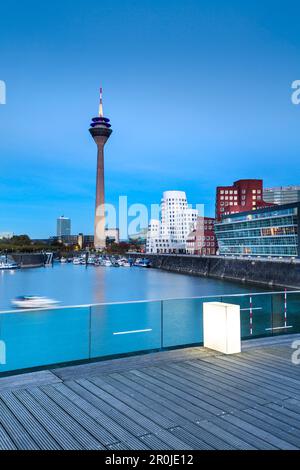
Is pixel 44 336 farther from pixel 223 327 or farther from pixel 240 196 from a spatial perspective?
pixel 240 196

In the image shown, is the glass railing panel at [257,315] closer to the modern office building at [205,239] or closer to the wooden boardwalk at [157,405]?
the wooden boardwalk at [157,405]

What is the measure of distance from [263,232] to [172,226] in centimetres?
8350

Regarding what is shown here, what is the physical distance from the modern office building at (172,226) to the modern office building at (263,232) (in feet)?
177

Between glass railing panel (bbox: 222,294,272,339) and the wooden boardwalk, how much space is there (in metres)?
3.65

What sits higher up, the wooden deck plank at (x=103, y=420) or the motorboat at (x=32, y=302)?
the wooden deck plank at (x=103, y=420)

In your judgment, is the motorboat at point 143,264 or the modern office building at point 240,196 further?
the modern office building at point 240,196

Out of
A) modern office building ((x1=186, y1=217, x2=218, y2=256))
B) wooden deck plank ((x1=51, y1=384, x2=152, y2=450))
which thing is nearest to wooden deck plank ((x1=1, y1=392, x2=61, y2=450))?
wooden deck plank ((x1=51, y1=384, x2=152, y2=450))

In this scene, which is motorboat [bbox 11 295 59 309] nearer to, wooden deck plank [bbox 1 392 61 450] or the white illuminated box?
the white illuminated box

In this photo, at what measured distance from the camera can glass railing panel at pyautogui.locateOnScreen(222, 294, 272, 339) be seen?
10797 mm

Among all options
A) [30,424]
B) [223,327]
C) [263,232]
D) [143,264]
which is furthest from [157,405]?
[143,264]

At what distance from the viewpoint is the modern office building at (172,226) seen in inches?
6721

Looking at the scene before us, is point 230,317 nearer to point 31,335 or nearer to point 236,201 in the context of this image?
point 31,335

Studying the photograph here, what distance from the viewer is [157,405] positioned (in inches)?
194

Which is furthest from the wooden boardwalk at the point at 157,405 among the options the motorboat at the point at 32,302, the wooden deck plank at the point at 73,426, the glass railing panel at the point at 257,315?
the motorboat at the point at 32,302
